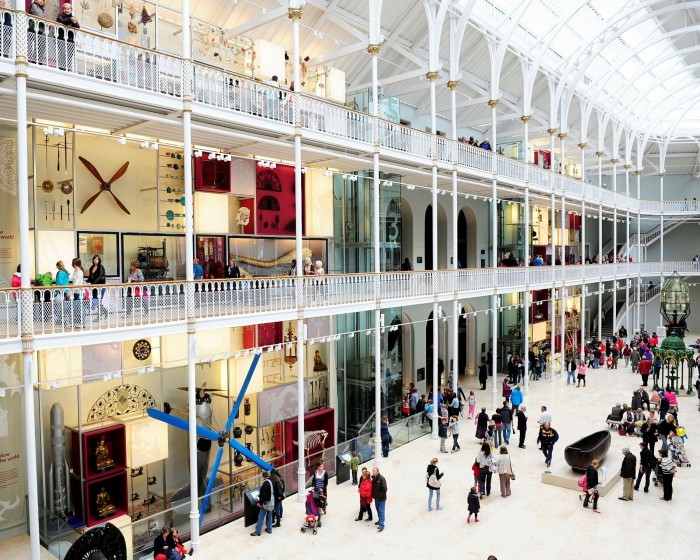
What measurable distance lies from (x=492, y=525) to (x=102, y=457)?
9.21m

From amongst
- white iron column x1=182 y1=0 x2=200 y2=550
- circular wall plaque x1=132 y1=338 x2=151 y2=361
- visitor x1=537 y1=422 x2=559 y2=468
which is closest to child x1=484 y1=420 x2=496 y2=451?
visitor x1=537 y1=422 x2=559 y2=468

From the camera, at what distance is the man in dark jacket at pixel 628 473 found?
13406mm

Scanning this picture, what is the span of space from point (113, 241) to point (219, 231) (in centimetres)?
318

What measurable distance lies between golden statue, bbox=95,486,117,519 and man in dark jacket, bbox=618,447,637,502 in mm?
12228

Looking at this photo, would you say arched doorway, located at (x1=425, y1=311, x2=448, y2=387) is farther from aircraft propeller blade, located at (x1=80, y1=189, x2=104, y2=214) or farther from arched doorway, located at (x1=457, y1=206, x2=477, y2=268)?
aircraft propeller blade, located at (x1=80, y1=189, x2=104, y2=214)

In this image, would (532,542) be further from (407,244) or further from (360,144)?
(407,244)

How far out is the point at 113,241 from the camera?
14820 millimetres

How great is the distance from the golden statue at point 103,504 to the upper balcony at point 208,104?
345 inches

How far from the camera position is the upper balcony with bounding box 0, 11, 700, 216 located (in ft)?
34.7

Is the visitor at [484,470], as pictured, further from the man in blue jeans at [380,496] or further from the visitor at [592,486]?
the man in blue jeans at [380,496]

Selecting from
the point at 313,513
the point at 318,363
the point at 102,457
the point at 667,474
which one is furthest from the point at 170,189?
the point at 667,474

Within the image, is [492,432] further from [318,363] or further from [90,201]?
[90,201]

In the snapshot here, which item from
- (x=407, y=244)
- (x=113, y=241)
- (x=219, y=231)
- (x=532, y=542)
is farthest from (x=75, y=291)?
(x=407, y=244)

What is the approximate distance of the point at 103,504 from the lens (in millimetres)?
13961
